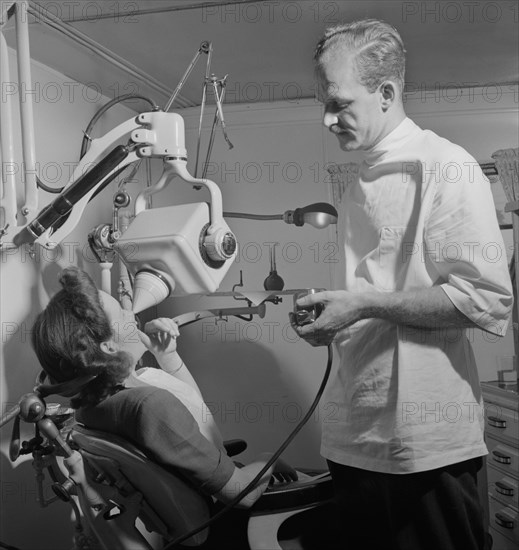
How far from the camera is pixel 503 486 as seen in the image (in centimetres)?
231

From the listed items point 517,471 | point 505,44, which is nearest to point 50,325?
point 517,471

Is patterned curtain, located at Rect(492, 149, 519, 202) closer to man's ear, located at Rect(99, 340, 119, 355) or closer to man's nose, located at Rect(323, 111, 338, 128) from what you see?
man's nose, located at Rect(323, 111, 338, 128)

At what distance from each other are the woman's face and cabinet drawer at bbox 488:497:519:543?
1593 mm

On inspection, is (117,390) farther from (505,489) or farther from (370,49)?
(505,489)

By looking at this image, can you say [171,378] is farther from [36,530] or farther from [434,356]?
[36,530]

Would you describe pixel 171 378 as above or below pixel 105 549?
above

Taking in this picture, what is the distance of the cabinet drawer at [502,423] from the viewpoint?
228 cm

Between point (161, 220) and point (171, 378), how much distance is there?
568 millimetres

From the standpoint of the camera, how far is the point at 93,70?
2.51 metres

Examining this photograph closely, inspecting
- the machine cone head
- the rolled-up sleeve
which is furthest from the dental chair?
the rolled-up sleeve

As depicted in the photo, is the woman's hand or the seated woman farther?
the woman's hand

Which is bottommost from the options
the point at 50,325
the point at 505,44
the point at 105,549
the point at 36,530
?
the point at 36,530

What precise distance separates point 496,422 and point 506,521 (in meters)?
0.36

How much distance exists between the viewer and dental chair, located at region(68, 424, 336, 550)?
1346mm
